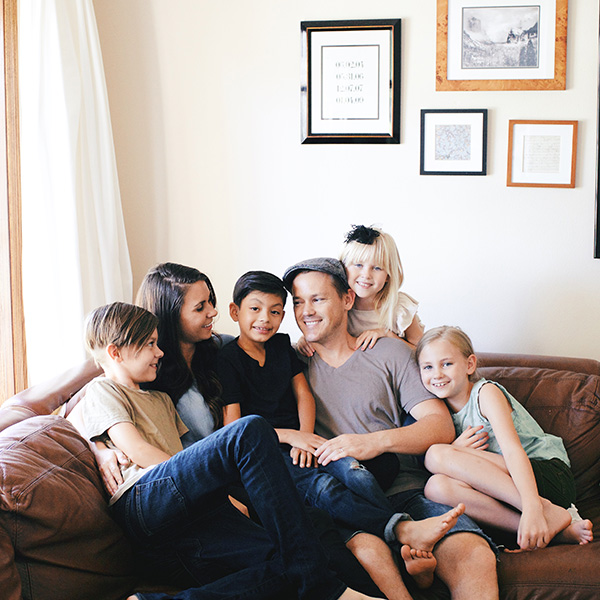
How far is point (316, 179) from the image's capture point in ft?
10.1

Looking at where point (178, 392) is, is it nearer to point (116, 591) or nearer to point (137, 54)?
point (116, 591)

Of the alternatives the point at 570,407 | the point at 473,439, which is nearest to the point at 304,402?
the point at 473,439

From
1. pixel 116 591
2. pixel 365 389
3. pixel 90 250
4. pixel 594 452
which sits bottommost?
pixel 116 591

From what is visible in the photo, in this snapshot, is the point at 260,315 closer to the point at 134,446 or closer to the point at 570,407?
the point at 134,446

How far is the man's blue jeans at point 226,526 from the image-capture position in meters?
1.64

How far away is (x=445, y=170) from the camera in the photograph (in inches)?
116

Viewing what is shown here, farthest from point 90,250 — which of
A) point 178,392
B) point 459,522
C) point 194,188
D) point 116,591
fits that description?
point 459,522

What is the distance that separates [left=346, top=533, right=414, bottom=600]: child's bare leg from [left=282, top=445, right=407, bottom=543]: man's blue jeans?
0.03 metres

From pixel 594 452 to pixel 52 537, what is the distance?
1.77 m

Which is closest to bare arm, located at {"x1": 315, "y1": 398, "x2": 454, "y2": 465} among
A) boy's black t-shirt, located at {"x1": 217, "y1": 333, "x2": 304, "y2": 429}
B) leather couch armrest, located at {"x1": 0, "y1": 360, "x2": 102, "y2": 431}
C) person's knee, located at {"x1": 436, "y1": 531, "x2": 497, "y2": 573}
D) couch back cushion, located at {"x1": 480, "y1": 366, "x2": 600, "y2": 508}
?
boy's black t-shirt, located at {"x1": 217, "y1": 333, "x2": 304, "y2": 429}

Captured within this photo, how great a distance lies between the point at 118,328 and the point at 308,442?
0.70 meters

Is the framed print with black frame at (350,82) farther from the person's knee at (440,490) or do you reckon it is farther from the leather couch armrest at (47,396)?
the person's knee at (440,490)

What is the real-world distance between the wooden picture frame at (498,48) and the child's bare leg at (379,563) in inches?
76.6

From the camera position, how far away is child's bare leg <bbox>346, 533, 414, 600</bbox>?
1749mm
